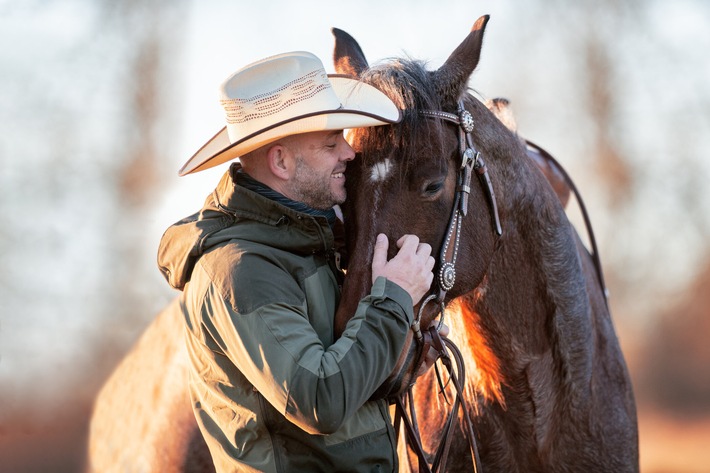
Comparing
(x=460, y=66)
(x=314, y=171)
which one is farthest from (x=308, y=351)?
(x=460, y=66)

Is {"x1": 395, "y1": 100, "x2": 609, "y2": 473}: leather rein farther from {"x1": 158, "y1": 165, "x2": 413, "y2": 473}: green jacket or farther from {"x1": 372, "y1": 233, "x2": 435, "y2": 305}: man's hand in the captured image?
{"x1": 158, "y1": 165, "x2": 413, "y2": 473}: green jacket

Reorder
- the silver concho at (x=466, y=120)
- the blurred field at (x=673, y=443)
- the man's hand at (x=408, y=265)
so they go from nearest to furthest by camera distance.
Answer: the man's hand at (x=408, y=265) → the silver concho at (x=466, y=120) → the blurred field at (x=673, y=443)

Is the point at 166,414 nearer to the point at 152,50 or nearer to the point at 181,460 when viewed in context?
the point at 181,460

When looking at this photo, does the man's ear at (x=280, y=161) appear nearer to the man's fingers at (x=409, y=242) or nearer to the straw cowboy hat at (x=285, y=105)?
the straw cowboy hat at (x=285, y=105)

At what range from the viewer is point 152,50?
9.75 m

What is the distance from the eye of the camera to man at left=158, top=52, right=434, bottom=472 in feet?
6.81

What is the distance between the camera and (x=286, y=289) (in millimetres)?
2197

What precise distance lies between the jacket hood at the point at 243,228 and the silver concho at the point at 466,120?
2.16 ft

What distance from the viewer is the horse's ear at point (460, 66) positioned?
9.00 ft

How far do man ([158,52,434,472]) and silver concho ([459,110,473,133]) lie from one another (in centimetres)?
32

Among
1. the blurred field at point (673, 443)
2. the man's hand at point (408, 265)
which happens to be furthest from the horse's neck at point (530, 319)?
the blurred field at point (673, 443)

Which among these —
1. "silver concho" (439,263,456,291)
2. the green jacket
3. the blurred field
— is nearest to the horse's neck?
"silver concho" (439,263,456,291)

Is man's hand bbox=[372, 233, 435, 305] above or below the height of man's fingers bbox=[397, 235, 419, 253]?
below

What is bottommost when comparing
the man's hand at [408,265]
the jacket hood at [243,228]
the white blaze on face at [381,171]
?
the man's hand at [408,265]
